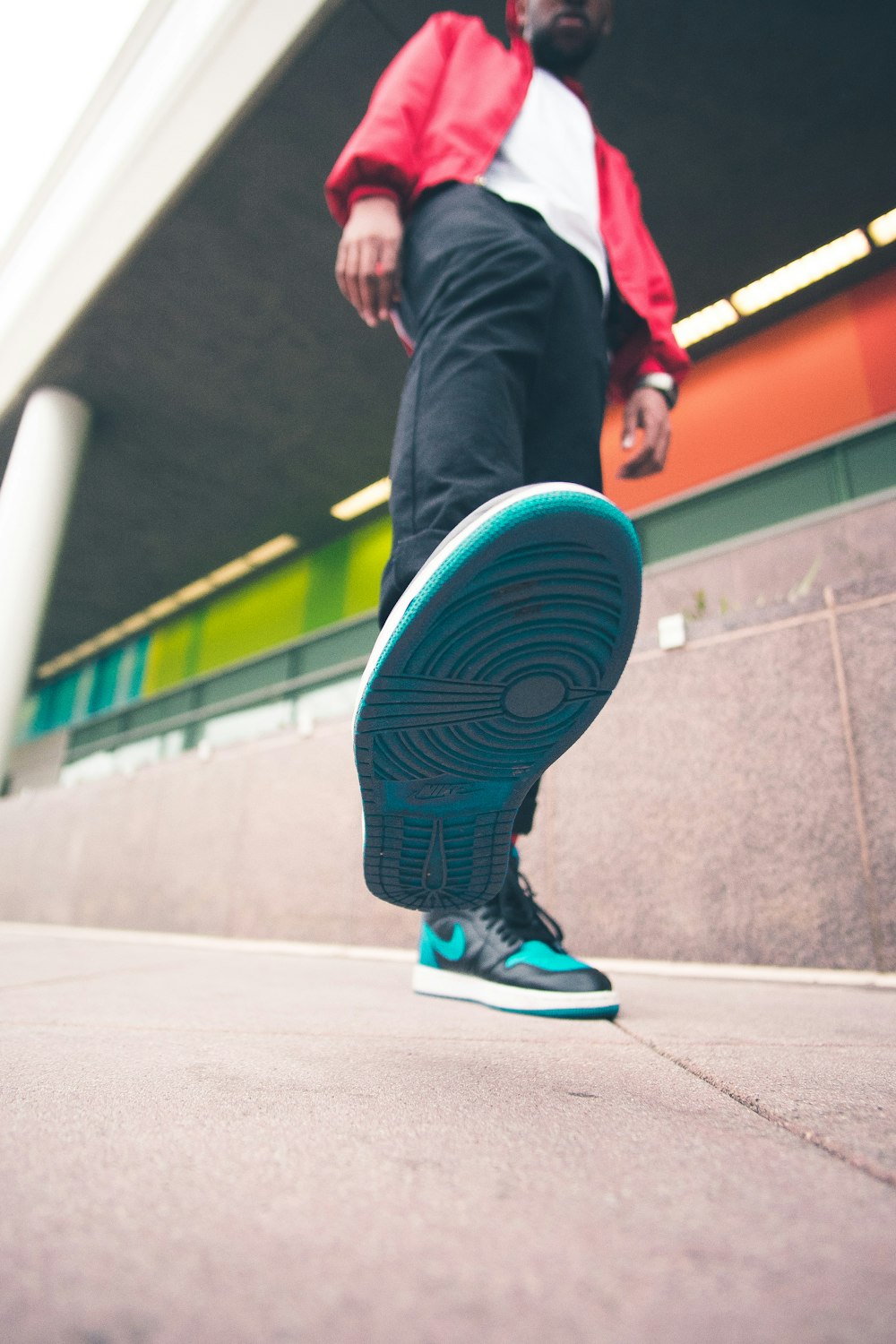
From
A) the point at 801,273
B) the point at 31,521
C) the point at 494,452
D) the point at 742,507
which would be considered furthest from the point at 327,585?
the point at 494,452

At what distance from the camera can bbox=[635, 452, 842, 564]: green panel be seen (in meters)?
3.77

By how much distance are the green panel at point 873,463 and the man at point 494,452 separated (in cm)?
269

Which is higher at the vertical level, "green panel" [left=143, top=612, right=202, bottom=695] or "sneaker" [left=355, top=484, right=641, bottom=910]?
"green panel" [left=143, top=612, right=202, bottom=695]

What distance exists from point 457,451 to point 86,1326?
792 mm

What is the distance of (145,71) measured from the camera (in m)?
4.77

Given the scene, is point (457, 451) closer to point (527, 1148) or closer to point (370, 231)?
point (370, 231)

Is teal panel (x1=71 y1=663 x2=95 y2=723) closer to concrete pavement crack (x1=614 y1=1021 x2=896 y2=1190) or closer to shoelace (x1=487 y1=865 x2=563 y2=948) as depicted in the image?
shoelace (x1=487 y1=865 x2=563 y2=948)

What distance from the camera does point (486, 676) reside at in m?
0.71

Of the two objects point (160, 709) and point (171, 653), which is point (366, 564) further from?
point (171, 653)

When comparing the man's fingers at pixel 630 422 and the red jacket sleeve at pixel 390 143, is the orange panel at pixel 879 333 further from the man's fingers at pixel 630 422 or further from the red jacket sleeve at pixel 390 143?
the red jacket sleeve at pixel 390 143

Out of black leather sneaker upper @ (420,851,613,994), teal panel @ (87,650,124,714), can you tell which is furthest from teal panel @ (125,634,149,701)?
black leather sneaker upper @ (420,851,613,994)

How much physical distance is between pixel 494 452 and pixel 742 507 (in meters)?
3.60

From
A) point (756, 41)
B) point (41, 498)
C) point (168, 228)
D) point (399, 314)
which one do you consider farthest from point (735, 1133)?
point (41, 498)

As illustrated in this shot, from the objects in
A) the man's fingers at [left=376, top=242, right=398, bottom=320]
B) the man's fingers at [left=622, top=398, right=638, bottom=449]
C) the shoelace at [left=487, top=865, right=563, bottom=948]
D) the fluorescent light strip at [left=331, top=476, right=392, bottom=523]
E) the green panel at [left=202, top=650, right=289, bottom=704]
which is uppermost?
the fluorescent light strip at [left=331, top=476, right=392, bottom=523]
